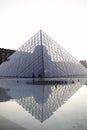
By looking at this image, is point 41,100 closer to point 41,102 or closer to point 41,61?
point 41,102

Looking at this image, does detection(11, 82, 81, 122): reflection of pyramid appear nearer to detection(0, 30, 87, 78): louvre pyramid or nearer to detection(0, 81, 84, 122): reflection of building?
detection(0, 81, 84, 122): reflection of building

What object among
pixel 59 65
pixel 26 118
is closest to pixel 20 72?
pixel 59 65

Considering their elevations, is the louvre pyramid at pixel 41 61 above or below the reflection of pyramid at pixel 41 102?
above

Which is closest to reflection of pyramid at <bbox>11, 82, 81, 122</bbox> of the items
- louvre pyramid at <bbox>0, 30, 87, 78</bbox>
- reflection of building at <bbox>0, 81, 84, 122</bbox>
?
reflection of building at <bbox>0, 81, 84, 122</bbox>

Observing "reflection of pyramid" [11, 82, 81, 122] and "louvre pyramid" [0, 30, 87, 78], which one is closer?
"reflection of pyramid" [11, 82, 81, 122]

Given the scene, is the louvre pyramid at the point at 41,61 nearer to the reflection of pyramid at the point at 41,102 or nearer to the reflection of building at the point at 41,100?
the reflection of building at the point at 41,100

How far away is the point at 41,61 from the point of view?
52188 millimetres

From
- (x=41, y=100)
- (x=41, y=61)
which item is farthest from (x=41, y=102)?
(x=41, y=61)

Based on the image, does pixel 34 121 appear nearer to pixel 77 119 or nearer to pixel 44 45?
pixel 77 119

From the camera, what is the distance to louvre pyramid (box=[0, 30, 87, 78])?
2032 inches

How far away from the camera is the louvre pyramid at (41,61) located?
51625 millimetres

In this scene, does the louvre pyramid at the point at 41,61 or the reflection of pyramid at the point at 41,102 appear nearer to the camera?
the reflection of pyramid at the point at 41,102

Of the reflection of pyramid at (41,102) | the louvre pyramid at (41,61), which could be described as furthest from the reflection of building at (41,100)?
the louvre pyramid at (41,61)

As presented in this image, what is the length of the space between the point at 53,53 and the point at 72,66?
7.52 metres
